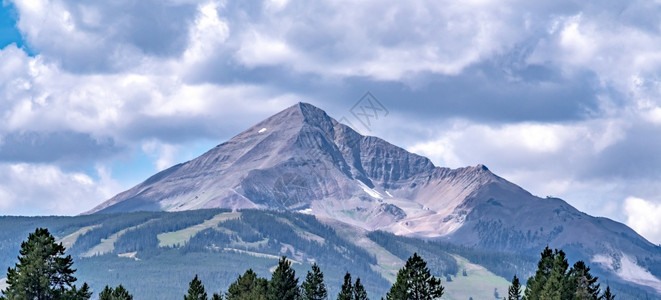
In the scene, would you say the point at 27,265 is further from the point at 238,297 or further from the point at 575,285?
the point at 575,285

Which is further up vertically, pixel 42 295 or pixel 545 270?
pixel 545 270

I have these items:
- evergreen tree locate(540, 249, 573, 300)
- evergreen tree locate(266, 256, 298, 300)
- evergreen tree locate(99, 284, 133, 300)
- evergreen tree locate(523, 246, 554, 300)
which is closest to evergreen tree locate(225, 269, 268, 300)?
evergreen tree locate(266, 256, 298, 300)

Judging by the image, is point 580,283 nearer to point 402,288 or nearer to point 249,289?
point 402,288

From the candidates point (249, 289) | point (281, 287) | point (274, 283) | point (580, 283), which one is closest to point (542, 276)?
point (580, 283)

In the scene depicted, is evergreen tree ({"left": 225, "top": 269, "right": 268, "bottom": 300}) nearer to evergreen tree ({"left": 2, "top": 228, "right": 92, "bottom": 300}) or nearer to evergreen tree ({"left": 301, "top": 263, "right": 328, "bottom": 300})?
evergreen tree ({"left": 301, "top": 263, "right": 328, "bottom": 300})

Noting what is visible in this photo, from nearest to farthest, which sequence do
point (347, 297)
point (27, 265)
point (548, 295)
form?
point (27, 265)
point (548, 295)
point (347, 297)

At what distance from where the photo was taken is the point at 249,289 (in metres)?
150

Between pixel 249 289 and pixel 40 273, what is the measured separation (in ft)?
139

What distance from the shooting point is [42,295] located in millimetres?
112875

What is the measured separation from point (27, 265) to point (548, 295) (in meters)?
62.8

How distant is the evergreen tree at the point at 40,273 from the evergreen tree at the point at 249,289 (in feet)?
112

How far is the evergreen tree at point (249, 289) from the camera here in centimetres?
14362

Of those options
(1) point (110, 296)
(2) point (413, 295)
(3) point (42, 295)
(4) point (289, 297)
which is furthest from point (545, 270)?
(3) point (42, 295)

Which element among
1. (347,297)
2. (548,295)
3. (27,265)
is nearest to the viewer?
(27,265)
